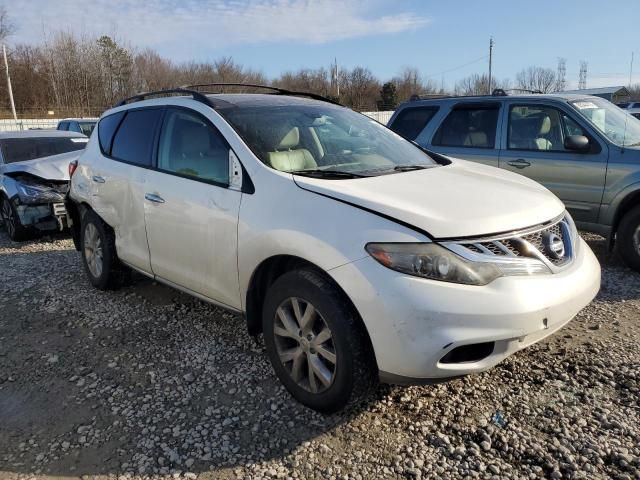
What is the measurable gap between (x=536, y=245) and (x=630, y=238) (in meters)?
2.97

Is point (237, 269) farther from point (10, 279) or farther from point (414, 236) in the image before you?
point (10, 279)

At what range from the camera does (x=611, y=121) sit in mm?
5629

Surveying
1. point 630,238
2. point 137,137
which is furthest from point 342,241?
point 630,238

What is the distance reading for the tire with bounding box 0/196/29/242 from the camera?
7.00 m

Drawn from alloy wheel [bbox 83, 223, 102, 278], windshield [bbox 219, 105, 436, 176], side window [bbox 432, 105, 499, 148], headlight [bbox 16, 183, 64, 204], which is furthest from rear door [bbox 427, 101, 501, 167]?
headlight [bbox 16, 183, 64, 204]

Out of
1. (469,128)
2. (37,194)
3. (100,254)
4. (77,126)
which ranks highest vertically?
(469,128)

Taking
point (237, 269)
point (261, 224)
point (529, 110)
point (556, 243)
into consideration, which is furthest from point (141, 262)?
point (529, 110)

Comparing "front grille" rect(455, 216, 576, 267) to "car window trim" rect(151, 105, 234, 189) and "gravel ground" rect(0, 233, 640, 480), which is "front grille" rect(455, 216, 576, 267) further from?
"car window trim" rect(151, 105, 234, 189)

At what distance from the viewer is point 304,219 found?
2727mm

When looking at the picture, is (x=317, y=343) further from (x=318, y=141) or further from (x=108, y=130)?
(x=108, y=130)

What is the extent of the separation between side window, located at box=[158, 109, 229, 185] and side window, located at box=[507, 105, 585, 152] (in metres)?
3.82

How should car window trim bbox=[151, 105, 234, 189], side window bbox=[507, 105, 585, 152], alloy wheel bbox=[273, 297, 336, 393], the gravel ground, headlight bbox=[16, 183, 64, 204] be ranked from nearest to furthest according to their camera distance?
1. the gravel ground
2. alloy wheel bbox=[273, 297, 336, 393]
3. car window trim bbox=[151, 105, 234, 189]
4. side window bbox=[507, 105, 585, 152]
5. headlight bbox=[16, 183, 64, 204]

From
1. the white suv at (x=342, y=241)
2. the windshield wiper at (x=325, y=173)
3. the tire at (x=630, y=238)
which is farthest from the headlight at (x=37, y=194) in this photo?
the tire at (x=630, y=238)

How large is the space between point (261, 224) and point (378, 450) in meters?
1.34
